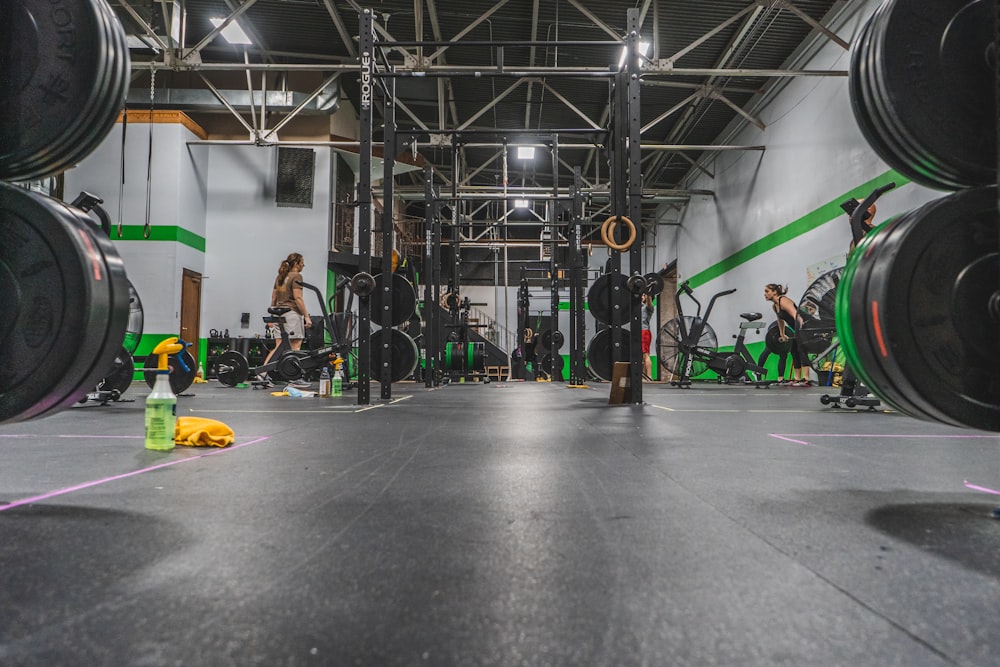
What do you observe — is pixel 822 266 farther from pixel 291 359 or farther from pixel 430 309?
pixel 291 359

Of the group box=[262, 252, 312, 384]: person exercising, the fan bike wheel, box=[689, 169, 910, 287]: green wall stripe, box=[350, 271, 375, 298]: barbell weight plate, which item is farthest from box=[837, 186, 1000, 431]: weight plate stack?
the fan bike wheel

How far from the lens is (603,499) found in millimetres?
1210

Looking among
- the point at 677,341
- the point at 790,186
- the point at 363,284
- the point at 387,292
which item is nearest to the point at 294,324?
the point at 387,292

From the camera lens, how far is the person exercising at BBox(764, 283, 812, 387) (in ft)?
25.1

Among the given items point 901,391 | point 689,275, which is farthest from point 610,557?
point 689,275

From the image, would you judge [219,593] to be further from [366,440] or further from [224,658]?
[366,440]

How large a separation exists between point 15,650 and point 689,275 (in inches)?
562

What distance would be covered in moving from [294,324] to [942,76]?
645 centimetres

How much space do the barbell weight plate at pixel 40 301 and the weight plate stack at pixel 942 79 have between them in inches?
57.4

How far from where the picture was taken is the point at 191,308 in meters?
10.1

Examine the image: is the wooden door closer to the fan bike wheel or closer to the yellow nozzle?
the fan bike wheel

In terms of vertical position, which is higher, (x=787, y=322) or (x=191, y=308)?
(x=191, y=308)

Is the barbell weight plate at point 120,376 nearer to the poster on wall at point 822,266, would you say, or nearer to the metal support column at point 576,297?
the metal support column at point 576,297

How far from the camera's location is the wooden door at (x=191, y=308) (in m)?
9.78
